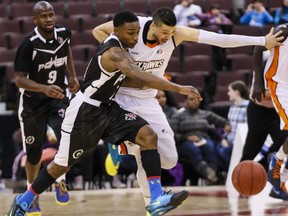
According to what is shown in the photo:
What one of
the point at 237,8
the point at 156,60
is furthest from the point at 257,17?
the point at 156,60

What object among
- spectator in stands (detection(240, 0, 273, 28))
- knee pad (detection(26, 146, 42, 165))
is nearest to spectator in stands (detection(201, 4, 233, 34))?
spectator in stands (detection(240, 0, 273, 28))

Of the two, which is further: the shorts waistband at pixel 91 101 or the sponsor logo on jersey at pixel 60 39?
the sponsor logo on jersey at pixel 60 39

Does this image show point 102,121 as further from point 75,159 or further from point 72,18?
point 72,18

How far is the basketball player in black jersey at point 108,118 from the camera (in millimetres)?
6215

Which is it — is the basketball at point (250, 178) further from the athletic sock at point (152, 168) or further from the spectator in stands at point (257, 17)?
the spectator in stands at point (257, 17)

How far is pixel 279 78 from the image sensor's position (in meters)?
7.96

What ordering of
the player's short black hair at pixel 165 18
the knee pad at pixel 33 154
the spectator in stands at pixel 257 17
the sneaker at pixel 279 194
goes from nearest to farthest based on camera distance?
the player's short black hair at pixel 165 18, the knee pad at pixel 33 154, the sneaker at pixel 279 194, the spectator in stands at pixel 257 17

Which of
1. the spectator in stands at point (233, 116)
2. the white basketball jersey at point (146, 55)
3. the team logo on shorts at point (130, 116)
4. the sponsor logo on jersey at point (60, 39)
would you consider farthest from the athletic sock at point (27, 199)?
the spectator in stands at point (233, 116)

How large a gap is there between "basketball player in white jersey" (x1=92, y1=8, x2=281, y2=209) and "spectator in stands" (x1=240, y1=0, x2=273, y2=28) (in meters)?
8.32

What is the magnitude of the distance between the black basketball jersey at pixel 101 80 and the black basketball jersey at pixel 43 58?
1279 mm

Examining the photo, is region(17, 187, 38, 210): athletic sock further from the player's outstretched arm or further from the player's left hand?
the player's outstretched arm

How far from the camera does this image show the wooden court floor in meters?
7.77

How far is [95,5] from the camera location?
52.7ft

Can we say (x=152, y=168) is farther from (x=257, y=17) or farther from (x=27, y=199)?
(x=257, y=17)
